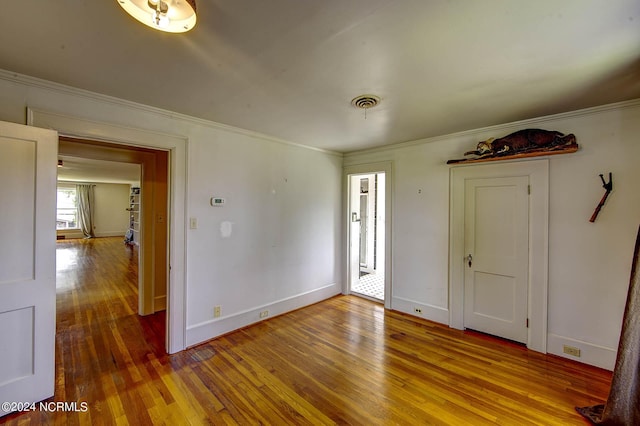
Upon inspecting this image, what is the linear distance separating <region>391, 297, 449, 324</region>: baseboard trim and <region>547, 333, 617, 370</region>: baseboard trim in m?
1.03

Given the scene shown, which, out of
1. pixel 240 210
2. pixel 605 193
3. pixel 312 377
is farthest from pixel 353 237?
pixel 605 193

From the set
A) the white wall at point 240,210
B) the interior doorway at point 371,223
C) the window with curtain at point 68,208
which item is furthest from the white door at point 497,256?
the window with curtain at point 68,208

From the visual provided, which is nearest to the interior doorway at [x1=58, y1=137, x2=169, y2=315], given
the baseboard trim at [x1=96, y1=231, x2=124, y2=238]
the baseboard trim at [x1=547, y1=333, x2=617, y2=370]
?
the baseboard trim at [x1=547, y1=333, x2=617, y2=370]

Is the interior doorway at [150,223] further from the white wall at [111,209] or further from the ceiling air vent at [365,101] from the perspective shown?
the white wall at [111,209]

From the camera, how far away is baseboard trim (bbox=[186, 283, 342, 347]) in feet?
9.50

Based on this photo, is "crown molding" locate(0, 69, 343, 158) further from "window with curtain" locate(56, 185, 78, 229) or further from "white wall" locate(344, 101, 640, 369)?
"window with curtain" locate(56, 185, 78, 229)

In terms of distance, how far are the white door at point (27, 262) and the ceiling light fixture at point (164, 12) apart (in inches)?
59.9

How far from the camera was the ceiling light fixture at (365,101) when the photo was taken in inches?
87.9

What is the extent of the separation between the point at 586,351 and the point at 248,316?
3.52 meters

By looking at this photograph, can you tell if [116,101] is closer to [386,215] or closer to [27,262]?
[27,262]

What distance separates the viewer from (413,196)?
372 centimetres

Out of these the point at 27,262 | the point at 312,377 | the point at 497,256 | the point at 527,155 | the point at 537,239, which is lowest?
the point at 312,377

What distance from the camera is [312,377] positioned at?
2350mm

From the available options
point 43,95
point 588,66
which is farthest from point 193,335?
point 588,66
